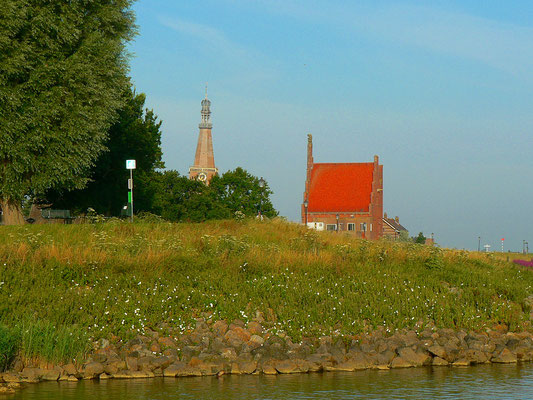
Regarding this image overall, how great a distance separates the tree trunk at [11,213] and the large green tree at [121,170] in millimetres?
7067

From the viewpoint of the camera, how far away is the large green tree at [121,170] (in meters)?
47.1

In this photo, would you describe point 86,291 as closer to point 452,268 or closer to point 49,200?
point 452,268

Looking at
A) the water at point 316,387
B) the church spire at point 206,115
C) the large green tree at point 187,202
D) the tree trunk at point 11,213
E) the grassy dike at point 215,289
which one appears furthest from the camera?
the church spire at point 206,115

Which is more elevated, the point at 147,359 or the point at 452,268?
the point at 452,268

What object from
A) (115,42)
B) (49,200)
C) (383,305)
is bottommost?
(383,305)

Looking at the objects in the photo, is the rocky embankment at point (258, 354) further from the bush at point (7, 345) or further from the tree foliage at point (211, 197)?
the tree foliage at point (211, 197)

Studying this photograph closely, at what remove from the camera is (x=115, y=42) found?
118ft

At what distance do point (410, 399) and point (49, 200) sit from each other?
123 feet

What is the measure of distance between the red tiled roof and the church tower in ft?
276

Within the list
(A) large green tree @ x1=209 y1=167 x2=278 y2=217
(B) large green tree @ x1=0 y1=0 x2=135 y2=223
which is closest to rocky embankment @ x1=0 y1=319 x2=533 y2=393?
(B) large green tree @ x1=0 y1=0 x2=135 y2=223

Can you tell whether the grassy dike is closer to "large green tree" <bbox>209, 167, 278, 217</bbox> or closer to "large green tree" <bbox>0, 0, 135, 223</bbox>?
"large green tree" <bbox>0, 0, 135, 223</bbox>

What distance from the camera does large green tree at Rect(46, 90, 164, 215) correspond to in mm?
47094

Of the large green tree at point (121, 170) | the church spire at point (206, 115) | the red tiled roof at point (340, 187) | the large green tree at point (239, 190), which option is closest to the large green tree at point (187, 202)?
the large green tree at point (239, 190)

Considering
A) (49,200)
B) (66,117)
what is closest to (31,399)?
(66,117)
